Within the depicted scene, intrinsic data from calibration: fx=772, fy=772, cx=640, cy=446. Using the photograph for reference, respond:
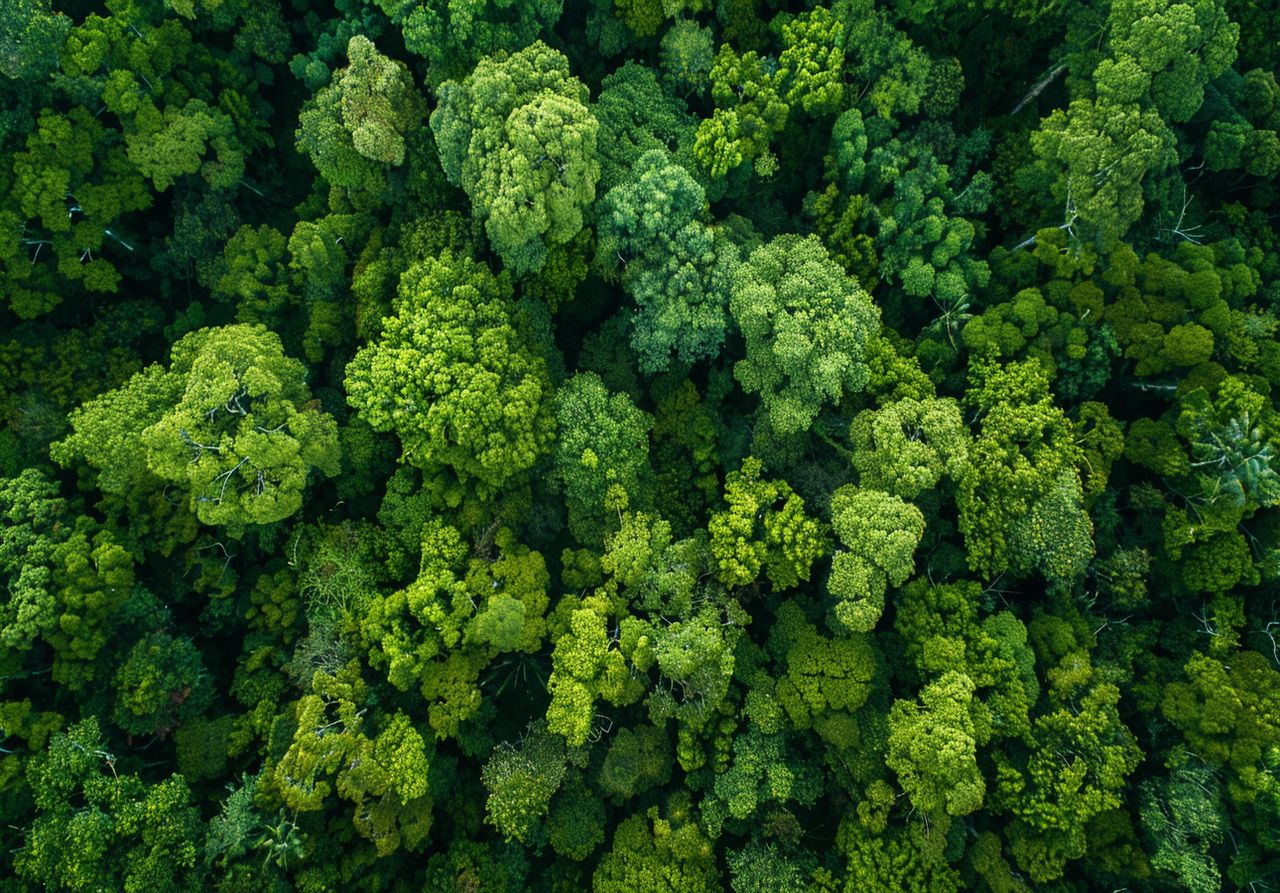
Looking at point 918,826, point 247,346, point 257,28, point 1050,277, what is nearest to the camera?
point 918,826

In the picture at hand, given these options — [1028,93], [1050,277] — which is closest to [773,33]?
[1028,93]

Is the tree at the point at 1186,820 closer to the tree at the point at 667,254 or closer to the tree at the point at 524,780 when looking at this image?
the tree at the point at 524,780

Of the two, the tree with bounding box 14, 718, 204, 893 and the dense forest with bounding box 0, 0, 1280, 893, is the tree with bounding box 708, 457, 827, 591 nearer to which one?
the dense forest with bounding box 0, 0, 1280, 893

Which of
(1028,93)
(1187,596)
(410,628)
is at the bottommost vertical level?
(410,628)

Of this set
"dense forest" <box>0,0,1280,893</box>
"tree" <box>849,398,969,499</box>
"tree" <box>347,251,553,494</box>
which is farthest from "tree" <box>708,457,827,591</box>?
"tree" <box>347,251,553,494</box>

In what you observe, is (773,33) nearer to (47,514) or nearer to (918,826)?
→ (918,826)

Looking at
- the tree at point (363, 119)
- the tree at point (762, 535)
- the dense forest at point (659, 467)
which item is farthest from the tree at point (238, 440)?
the tree at point (762, 535)

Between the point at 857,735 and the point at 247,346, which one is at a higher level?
the point at 247,346

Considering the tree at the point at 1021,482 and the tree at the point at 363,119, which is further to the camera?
the tree at the point at 363,119
